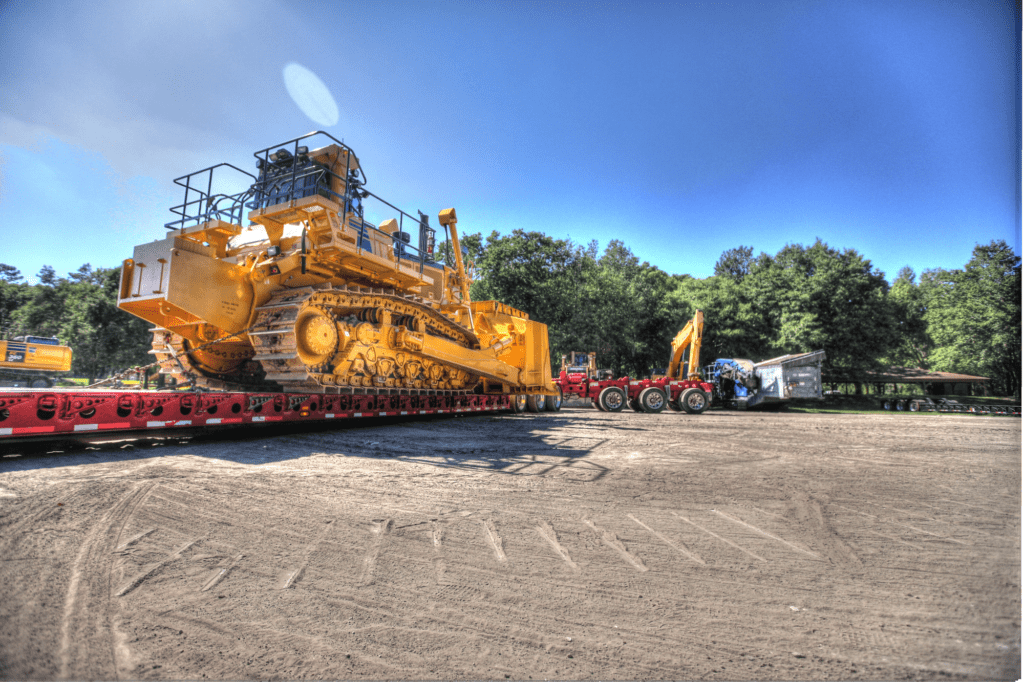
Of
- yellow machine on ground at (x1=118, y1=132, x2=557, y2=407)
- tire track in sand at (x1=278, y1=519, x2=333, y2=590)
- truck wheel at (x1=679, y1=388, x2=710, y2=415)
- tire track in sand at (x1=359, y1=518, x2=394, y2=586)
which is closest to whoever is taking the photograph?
tire track in sand at (x1=278, y1=519, x2=333, y2=590)

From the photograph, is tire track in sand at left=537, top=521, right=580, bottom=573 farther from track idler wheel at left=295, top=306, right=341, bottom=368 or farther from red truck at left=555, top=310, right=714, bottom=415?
red truck at left=555, top=310, right=714, bottom=415

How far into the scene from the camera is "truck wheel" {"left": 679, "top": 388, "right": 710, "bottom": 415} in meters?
18.1

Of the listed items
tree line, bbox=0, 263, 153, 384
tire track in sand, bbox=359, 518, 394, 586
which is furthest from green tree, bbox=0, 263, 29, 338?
tire track in sand, bbox=359, 518, 394, 586

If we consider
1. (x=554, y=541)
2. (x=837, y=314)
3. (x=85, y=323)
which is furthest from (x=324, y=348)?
(x=837, y=314)

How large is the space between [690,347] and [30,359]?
88.2ft

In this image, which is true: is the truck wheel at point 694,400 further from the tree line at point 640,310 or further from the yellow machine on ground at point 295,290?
the tree line at point 640,310

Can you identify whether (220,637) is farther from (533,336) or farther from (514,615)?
(533,336)

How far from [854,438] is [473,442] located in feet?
26.8

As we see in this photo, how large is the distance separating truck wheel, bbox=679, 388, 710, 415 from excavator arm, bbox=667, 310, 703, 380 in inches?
50.9

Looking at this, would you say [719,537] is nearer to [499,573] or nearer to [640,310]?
[499,573]

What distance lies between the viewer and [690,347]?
2019 cm

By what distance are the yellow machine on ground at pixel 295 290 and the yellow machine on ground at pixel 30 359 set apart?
1320cm

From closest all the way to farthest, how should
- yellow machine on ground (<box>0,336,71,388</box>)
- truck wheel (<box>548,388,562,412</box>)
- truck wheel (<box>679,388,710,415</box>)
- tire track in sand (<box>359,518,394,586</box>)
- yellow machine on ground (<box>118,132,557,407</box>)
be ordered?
tire track in sand (<box>359,518,394,586</box>) → yellow machine on ground (<box>118,132,557,407</box>) → yellow machine on ground (<box>0,336,71,388</box>) → truck wheel (<box>548,388,562,412</box>) → truck wheel (<box>679,388,710,415</box>)

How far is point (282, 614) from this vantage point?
227cm
